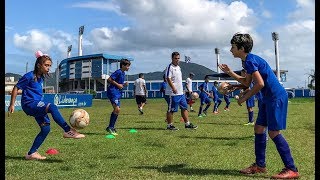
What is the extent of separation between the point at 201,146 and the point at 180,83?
12.9 feet

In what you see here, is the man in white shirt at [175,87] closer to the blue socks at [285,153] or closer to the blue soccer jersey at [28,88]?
the blue soccer jersey at [28,88]

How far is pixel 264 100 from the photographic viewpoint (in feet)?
19.3

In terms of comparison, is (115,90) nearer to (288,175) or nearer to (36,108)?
(36,108)

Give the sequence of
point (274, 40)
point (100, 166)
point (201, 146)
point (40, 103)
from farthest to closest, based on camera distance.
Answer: point (274, 40) → point (201, 146) → point (40, 103) → point (100, 166)

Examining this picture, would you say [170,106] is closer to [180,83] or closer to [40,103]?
[180,83]

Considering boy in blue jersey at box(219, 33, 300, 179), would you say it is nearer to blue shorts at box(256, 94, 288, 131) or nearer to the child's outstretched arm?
blue shorts at box(256, 94, 288, 131)

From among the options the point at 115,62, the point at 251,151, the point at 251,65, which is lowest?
the point at 251,151

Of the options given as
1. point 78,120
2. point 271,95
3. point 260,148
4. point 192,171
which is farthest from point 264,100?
point 78,120

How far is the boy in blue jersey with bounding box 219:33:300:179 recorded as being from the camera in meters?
5.63

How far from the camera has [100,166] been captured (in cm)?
651

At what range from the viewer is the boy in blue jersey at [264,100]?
5628mm

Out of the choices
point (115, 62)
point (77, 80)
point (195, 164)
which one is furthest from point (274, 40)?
point (195, 164)

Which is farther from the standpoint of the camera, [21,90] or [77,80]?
[77,80]

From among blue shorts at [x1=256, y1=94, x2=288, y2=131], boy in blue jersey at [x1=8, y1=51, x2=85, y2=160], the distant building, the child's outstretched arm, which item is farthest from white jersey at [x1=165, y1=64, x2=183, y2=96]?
the distant building
